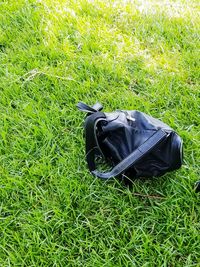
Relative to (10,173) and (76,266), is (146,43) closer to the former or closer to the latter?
(10,173)

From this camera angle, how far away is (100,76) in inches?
86.7

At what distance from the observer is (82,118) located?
1.98 meters

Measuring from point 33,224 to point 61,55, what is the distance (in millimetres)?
1198

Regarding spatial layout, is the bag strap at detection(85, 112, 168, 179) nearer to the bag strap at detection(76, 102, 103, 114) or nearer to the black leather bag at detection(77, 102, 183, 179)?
the black leather bag at detection(77, 102, 183, 179)

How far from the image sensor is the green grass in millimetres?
1481

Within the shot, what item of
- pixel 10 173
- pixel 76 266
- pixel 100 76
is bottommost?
pixel 76 266

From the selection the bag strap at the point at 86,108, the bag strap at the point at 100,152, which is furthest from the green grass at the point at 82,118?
the bag strap at the point at 86,108

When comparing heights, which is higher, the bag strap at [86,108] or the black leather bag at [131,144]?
the bag strap at [86,108]

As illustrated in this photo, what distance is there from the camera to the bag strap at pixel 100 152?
1.52 m

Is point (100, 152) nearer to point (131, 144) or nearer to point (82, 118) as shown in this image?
point (131, 144)

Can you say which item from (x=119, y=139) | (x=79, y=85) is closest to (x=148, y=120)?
(x=119, y=139)

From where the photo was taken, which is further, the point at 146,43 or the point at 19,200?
the point at 146,43

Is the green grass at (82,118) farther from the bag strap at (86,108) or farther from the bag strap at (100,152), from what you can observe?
the bag strap at (86,108)

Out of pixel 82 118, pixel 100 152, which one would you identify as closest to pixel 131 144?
pixel 100 152
